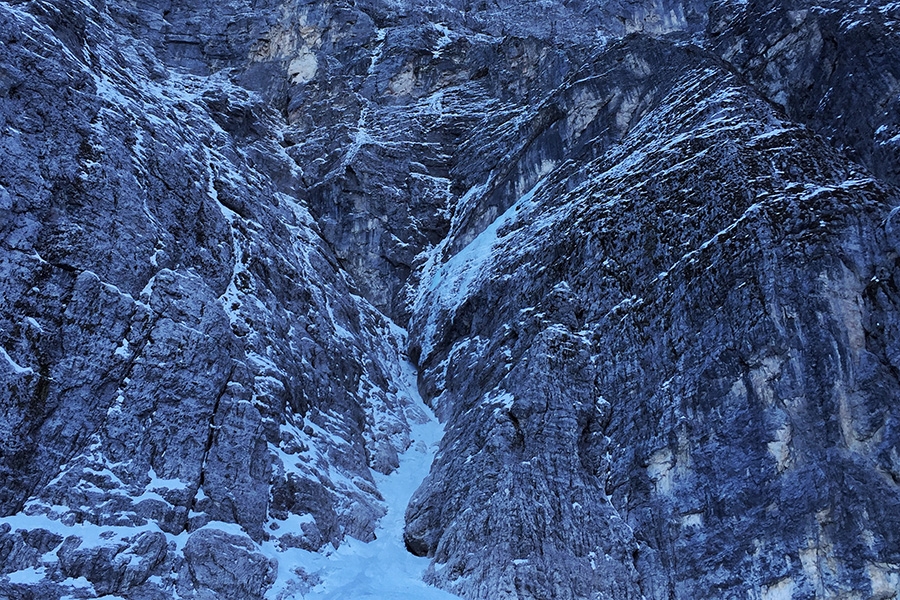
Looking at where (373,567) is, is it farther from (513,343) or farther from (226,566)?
(513,343)

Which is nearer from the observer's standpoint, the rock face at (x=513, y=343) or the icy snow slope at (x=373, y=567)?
the rock face at (x=513, y=343)

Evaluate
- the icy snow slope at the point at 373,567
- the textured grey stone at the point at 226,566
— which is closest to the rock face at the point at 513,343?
the textured grey stone at the point at 226,566

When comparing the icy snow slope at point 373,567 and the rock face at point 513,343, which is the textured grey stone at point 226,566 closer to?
the rock face at point 513,343

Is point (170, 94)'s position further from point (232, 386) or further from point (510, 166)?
point (232, 386)

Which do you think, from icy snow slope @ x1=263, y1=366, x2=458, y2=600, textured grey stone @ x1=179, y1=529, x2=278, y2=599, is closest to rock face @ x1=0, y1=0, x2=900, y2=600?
textured grey stone @ x1=179, y1=529, x2=278, y2=599

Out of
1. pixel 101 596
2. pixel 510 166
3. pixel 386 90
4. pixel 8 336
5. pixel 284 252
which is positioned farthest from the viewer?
pixel 386 90

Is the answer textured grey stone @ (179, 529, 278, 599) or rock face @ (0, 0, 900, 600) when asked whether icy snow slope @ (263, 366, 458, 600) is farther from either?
textured grey stone @ (179, 529, 278, 599)

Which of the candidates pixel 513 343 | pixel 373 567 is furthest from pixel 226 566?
pixel 513 343

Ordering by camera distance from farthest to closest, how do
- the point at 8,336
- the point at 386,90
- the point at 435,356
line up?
the point at 386,90 < the point at 435,356 < the point at 8,336

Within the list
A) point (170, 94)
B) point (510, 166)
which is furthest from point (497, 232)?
point (170, 94)
